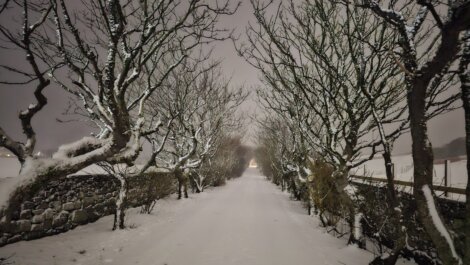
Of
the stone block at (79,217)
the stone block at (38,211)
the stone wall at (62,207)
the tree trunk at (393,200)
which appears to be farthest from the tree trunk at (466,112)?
the stone block at (79,217)

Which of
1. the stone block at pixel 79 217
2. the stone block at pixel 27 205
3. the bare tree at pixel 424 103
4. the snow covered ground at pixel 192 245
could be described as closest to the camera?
the bare tree at pixel 424 103

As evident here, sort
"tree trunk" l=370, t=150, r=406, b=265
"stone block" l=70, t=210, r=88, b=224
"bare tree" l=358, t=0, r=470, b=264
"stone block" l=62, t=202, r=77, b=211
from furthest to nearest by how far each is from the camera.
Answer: "stone block" l=70, t=210, r=88, b=224
"stone block" l=62, t=202, r=77, b=211
"tree trunk" l=370, t=150, r=406, b=265
"bare tree" l=358, t=0, r=470, b=264

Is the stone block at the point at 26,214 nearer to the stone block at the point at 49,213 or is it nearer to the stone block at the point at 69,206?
the stone block at the point at 49,213

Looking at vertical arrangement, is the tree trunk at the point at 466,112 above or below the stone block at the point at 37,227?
above

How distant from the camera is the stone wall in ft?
21.0

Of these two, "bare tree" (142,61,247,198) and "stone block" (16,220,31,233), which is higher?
"bare tree" (142,61,247,198)

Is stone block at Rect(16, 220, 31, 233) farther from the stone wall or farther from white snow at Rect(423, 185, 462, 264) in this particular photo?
white snow at Rect(423, 185, 462, 264)

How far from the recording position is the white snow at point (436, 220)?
305cm

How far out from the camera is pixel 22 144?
4.16 meters

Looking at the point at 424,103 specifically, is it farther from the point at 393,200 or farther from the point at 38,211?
the point at 38,211

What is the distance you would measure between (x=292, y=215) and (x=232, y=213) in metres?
2.51

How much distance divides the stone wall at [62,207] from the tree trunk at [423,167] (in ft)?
19.0

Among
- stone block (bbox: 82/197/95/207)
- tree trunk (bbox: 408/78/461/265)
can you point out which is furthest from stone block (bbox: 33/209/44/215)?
tree trunk (bbox: 408/78/461/265)

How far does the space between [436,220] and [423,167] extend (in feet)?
1.90
